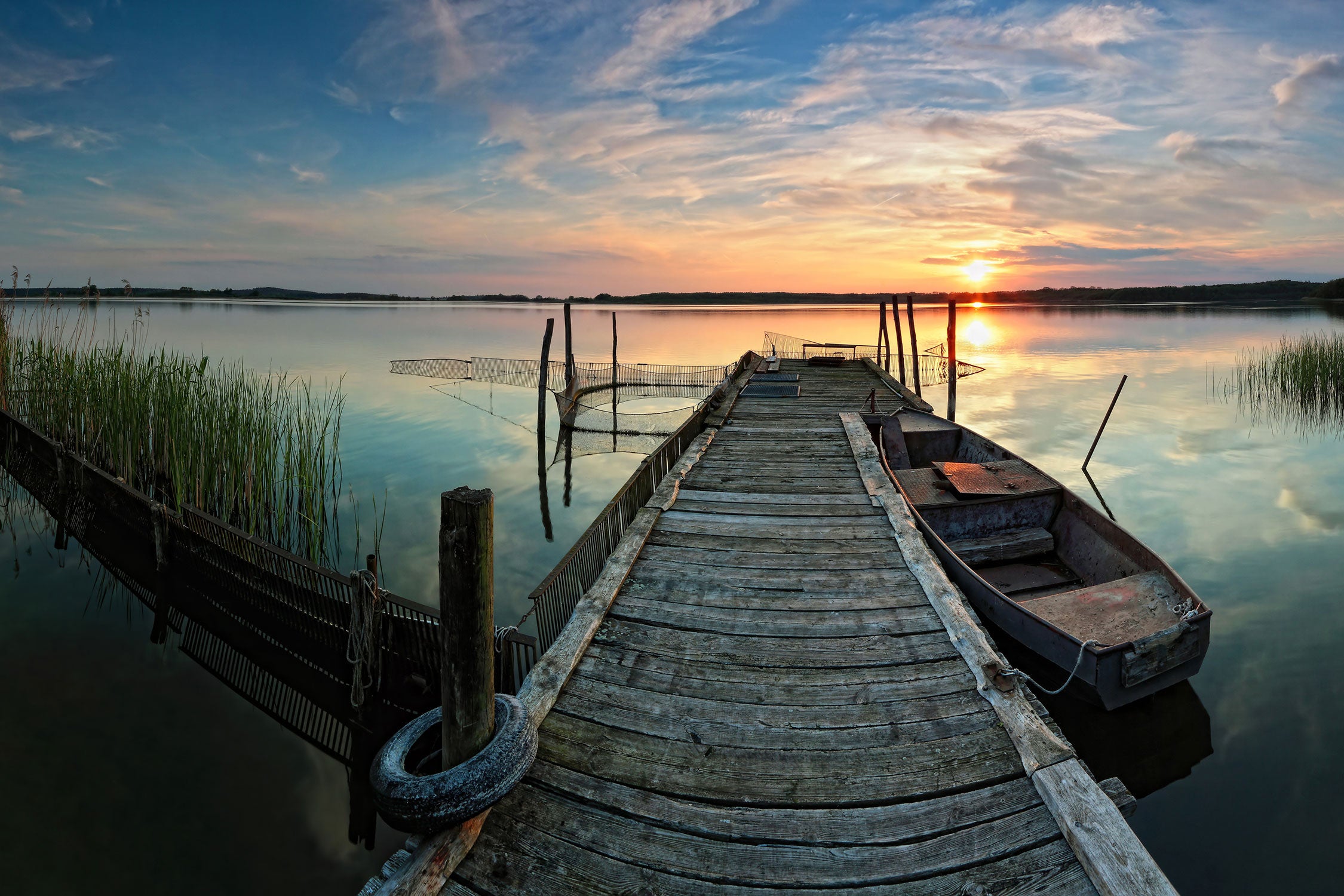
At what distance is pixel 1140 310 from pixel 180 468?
387 ft

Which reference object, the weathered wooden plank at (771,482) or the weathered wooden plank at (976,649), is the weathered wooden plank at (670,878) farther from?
the weathered wooden plank at (771,482)

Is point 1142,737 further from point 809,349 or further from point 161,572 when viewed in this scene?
point 809,349

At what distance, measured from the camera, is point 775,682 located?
12.3 ft

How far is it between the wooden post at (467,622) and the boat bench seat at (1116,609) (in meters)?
4.74

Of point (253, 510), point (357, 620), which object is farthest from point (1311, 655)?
point (253, 510)

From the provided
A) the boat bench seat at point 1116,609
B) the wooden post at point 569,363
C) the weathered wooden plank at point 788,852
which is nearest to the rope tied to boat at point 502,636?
the weathered wooden plank at point 788,852

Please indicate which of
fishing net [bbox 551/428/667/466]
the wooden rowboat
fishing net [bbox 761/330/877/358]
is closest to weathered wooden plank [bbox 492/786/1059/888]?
the wooden rowboat

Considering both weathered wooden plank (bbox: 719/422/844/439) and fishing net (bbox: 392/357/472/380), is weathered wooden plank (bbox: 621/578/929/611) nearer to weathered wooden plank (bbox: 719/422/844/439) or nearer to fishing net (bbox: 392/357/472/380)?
weathered wooden plank (bbox: 719/422/844/439)

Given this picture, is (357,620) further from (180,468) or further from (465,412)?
(465,412)

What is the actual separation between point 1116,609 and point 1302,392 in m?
21.8

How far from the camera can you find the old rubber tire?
2.49 m

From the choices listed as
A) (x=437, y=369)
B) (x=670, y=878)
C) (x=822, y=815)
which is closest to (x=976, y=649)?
(x=822, y=815)

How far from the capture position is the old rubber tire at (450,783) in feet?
8.18

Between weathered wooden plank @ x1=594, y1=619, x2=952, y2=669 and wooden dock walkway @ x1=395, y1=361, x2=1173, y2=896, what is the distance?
1 centimetres
